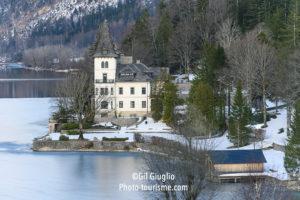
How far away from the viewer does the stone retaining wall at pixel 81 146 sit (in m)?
54.1

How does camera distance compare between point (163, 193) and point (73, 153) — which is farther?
point (73, 153)

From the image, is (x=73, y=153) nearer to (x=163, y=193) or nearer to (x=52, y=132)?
(x=52, y=132)

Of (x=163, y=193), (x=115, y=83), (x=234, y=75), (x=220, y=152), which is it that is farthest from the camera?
(x=115, y=83)

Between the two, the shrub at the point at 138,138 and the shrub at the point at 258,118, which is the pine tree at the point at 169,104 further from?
the shrub at the point at 258,118

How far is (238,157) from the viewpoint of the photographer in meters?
42.8

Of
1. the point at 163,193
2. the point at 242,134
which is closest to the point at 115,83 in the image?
the point at 242,134

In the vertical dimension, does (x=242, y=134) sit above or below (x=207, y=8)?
below

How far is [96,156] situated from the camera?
51.8m

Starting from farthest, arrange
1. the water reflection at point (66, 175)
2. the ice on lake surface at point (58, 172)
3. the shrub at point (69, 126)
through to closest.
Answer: the shrub at point (69, 126)
the ice on lake surface at point (58, 172)
the water reflection at point (66, 175)

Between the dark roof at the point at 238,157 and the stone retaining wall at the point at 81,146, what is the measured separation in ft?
40.6

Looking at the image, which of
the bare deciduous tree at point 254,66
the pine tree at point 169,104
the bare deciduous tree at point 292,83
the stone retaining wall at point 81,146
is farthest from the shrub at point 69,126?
the bare deciduous tree at point 292,83

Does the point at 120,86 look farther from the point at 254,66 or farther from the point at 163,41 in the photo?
the point at 163,41

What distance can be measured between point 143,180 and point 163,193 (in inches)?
265

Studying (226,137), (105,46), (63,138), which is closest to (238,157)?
(226,137)
